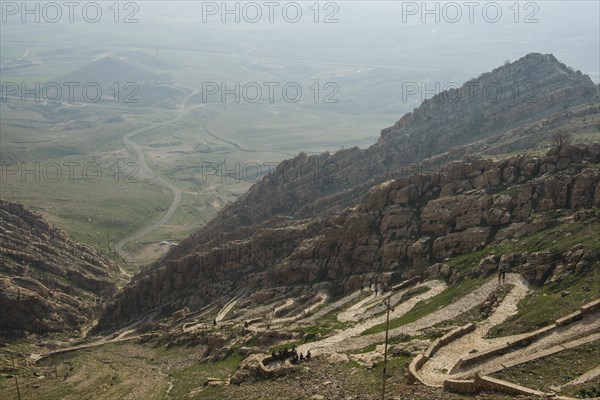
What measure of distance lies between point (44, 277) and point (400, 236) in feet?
193

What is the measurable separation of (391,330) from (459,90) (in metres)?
99.6

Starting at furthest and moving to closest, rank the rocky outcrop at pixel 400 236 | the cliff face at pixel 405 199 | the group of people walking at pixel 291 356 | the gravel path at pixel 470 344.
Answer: the cliff face at pixel 405 199 → the rocky outcrop at pixel 400 236 → the group of people walking at pixel 291 356 → the gravel path at pixel 470 344

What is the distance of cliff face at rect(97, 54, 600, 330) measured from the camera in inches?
2702

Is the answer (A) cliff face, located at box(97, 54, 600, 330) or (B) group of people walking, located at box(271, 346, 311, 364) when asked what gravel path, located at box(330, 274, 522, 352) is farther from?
(A) cliff face, located at box(97, 54, 600, 330)

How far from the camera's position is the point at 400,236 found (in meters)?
74.9

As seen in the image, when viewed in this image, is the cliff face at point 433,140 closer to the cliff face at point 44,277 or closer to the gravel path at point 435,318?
the cliff face at point 44,277

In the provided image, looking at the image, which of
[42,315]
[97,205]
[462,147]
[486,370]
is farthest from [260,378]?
[97,205]

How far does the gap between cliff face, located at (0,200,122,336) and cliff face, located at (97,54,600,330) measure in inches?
305

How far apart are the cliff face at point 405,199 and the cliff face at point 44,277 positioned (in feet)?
25.4

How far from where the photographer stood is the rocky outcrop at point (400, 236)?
64688 mm

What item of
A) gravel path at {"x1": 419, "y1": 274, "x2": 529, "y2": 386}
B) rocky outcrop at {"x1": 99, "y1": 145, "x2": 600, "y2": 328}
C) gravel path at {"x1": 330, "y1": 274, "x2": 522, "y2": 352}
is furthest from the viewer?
rocky outcrop at {"x1": 99, "y1": 145, "x2": 600, "y2": 328}

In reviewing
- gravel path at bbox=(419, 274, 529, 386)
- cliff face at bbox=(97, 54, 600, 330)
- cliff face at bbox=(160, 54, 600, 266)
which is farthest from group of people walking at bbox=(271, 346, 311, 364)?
cliff face at bbox=(160, 54, 600, 266)

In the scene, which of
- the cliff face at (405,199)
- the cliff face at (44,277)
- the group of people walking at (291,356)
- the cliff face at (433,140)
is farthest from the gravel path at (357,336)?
the cliff face at (44,277)

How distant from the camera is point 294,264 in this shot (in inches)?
3196
